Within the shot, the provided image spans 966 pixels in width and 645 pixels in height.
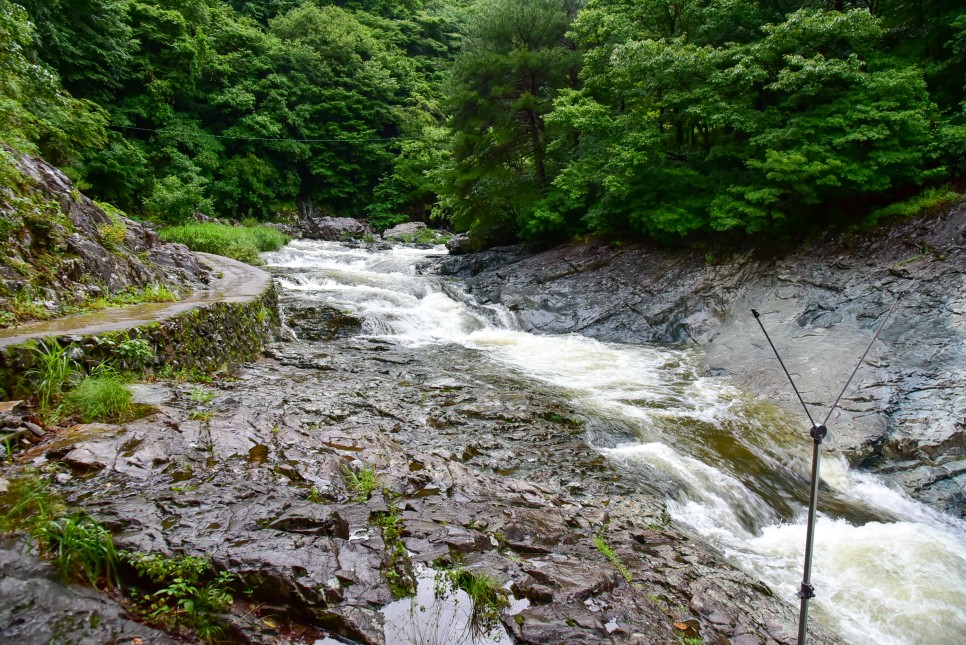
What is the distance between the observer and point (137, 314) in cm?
572

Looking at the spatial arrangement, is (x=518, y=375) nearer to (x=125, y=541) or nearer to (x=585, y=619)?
(x=585, y=619)

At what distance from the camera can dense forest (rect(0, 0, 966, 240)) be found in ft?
28.3

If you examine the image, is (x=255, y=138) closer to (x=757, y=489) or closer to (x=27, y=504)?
(x=27, y=504)

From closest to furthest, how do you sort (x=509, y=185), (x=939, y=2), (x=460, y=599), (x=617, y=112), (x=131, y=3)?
(x=460, y=599) → (x=939, y=2) → (x=617, y=112) → (x=509, y=185) → (x=131, y=3)

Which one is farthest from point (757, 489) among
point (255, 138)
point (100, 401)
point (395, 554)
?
point (255, 138)

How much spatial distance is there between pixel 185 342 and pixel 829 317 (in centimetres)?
963

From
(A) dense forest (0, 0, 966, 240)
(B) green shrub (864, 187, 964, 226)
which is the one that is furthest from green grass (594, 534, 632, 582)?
(B) green shrub (864, 187, 964, 226)

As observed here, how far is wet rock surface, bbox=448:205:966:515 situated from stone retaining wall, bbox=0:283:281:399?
587 cm

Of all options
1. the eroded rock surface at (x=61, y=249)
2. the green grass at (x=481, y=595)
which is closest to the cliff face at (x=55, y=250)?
the eroded rock surface at (x=61, y=249)

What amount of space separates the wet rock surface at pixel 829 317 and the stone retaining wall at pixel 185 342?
5.87 metres

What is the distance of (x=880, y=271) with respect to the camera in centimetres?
830

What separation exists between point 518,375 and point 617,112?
331 inches

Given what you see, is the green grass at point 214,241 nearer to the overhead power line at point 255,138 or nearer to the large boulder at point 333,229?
the large boulder at point 333,229

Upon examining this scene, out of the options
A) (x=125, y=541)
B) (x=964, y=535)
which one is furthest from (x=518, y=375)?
(x=125, y=541)
